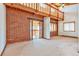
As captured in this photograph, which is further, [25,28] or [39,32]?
[39,32]

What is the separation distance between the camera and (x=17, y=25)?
259 inches

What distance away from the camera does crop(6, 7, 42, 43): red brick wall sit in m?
6.02

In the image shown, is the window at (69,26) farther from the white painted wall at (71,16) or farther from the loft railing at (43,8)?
the loft railing at (43,8)

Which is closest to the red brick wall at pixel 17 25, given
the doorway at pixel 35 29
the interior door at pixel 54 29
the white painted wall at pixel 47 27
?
the doorway at pixel 35 29

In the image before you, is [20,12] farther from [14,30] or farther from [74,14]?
[74,14]

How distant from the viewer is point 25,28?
7262mm

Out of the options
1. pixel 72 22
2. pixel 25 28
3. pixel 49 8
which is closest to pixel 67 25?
pixel 72 22

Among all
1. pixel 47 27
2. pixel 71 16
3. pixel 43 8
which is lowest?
pixel 47 27

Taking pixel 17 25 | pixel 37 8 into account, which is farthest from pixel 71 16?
pixel 17 25

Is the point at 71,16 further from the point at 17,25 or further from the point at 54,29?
the point at 17,25

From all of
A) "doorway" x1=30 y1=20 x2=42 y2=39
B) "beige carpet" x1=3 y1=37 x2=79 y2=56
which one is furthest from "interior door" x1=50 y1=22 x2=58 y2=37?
"beige carpet" x1=3 y1=37 x2=79 y2=56

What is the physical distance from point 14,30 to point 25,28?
1.09 meters

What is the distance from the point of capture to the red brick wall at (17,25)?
6017 millimetres

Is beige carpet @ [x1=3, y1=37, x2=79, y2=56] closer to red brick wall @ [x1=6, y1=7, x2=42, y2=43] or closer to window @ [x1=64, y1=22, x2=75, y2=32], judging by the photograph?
red brick wall @ [x1=6, y1=7, x2=42, y2=43]
